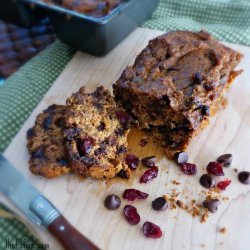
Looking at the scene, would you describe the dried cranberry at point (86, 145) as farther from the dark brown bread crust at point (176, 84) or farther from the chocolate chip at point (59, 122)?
the dark brown bread crust at point (176, 84)

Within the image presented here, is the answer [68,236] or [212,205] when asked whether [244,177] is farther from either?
[68,236]

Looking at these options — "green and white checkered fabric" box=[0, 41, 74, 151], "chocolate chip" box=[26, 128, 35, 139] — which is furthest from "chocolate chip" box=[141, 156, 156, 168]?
"green and white checkered fabric" box=[0, 41, 74, 151]

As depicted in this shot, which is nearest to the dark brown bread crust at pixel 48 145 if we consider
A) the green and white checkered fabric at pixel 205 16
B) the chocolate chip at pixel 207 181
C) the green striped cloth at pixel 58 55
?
the green striped cloth at pixel 58 55

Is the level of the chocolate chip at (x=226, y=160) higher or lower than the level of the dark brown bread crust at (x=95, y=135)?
higher

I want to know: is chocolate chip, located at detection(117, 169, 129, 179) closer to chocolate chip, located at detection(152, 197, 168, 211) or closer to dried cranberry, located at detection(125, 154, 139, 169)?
dried cranberry, located at detection(125, 154, 139, 169)

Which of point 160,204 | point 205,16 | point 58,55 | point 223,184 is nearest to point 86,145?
point 160,204

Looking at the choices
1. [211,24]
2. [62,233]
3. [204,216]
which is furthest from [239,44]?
[62,233]

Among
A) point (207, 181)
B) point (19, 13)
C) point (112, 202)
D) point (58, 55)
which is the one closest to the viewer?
point (112, 202)

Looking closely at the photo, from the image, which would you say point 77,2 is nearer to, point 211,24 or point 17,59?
point 17,59
